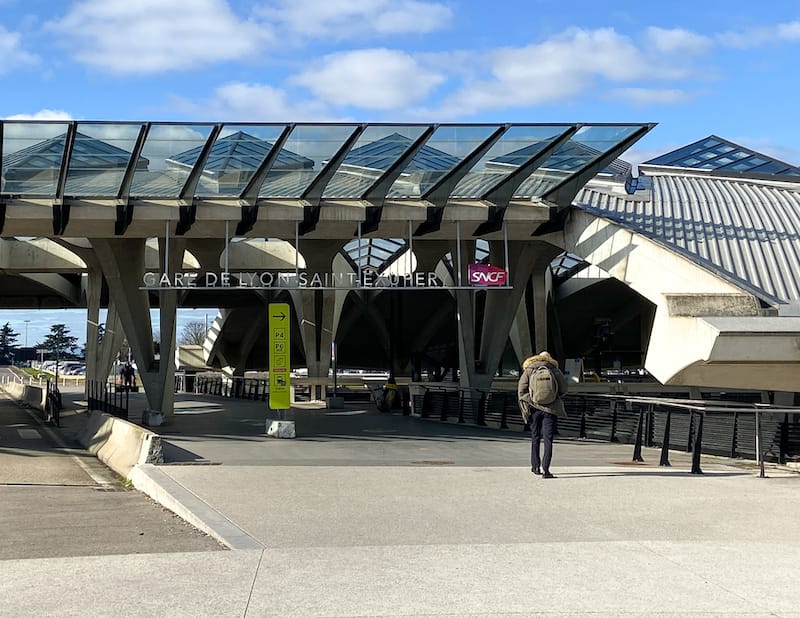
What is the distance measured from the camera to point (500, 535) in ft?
27.5

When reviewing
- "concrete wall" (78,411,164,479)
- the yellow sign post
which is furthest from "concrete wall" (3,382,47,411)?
the yellow sign post

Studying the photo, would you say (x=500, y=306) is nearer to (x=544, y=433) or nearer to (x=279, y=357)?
(x=279, y=357)

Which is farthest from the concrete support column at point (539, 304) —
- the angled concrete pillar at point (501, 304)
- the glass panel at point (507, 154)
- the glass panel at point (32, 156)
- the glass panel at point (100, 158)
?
the glass panel at point (32, 156)

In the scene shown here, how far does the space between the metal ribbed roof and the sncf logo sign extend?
303 centimetres

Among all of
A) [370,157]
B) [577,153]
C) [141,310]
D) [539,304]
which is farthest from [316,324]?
[577,153]

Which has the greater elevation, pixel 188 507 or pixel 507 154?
pixel 507 154

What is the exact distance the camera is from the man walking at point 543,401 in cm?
1264

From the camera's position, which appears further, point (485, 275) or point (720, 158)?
point (720, 158)

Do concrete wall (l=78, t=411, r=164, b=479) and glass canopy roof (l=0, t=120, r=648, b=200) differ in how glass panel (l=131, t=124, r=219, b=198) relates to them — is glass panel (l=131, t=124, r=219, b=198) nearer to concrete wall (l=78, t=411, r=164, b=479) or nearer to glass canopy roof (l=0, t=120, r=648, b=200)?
glass canopy roof (l=0, t=120, r=648, b=200)

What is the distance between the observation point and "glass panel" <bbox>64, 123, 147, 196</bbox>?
76.6ft

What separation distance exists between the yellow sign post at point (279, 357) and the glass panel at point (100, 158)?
5.07m

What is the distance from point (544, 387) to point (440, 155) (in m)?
12.9

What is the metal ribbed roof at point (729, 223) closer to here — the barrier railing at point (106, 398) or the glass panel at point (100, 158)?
the glass panel at point (100, 158)

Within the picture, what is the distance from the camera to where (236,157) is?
24.3m
